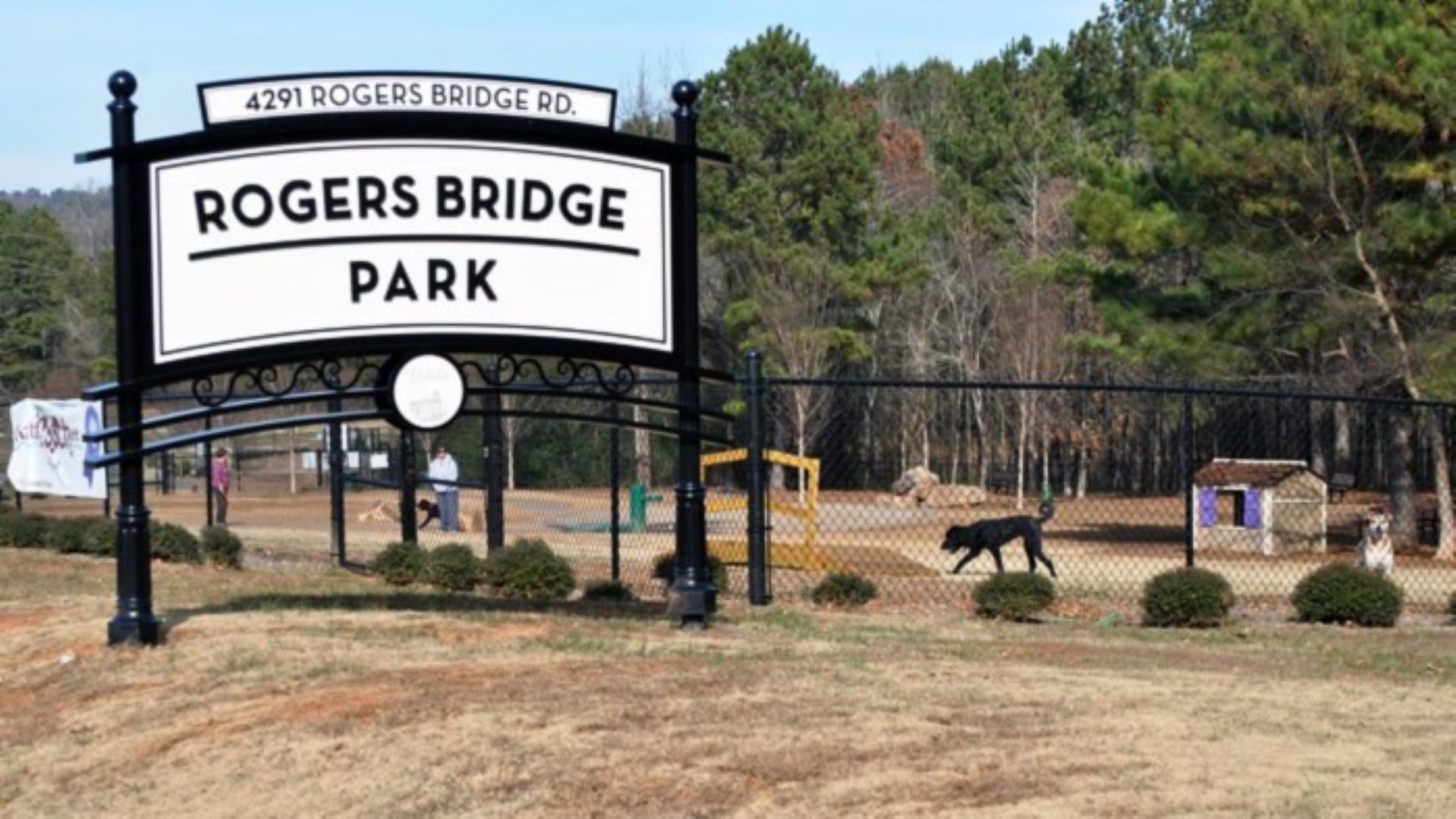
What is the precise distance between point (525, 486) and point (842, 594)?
49.3 ft

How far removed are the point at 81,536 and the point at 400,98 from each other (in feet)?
38.5

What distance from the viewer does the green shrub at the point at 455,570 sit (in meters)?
16.3

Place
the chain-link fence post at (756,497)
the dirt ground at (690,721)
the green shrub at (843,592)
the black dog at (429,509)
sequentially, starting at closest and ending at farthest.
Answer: the dirt ground at (690,721), the chain-link fence post at (756,497), the green shrub at (843,592), the black dog at (429,509)

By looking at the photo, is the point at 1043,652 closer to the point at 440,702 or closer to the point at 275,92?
the point at 440,702

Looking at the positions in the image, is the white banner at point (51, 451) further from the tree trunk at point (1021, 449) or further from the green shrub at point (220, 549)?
the tree trunk at point (1021, 449)

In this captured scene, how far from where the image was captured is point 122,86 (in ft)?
38.1

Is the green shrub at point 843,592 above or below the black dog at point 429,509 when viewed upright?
below

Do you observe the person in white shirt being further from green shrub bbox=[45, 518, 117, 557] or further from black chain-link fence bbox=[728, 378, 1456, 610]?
green shrub bbox=[45, 518, 117, 557]

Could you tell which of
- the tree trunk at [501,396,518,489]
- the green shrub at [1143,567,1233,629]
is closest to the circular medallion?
the green shrub at [1143,567,1233,629]

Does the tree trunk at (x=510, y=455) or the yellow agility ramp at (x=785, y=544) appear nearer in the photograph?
the yellow agility ramp at (x=785, y=544)

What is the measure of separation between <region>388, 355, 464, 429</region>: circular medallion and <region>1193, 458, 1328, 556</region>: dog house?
1863 centimetres

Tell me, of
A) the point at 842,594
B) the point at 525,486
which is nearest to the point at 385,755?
the point at 842,594

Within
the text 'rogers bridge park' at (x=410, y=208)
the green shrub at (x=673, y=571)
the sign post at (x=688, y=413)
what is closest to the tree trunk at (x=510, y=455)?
the green shrub at (x=673, y=571)

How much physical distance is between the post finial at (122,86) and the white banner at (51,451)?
14.2 meters
